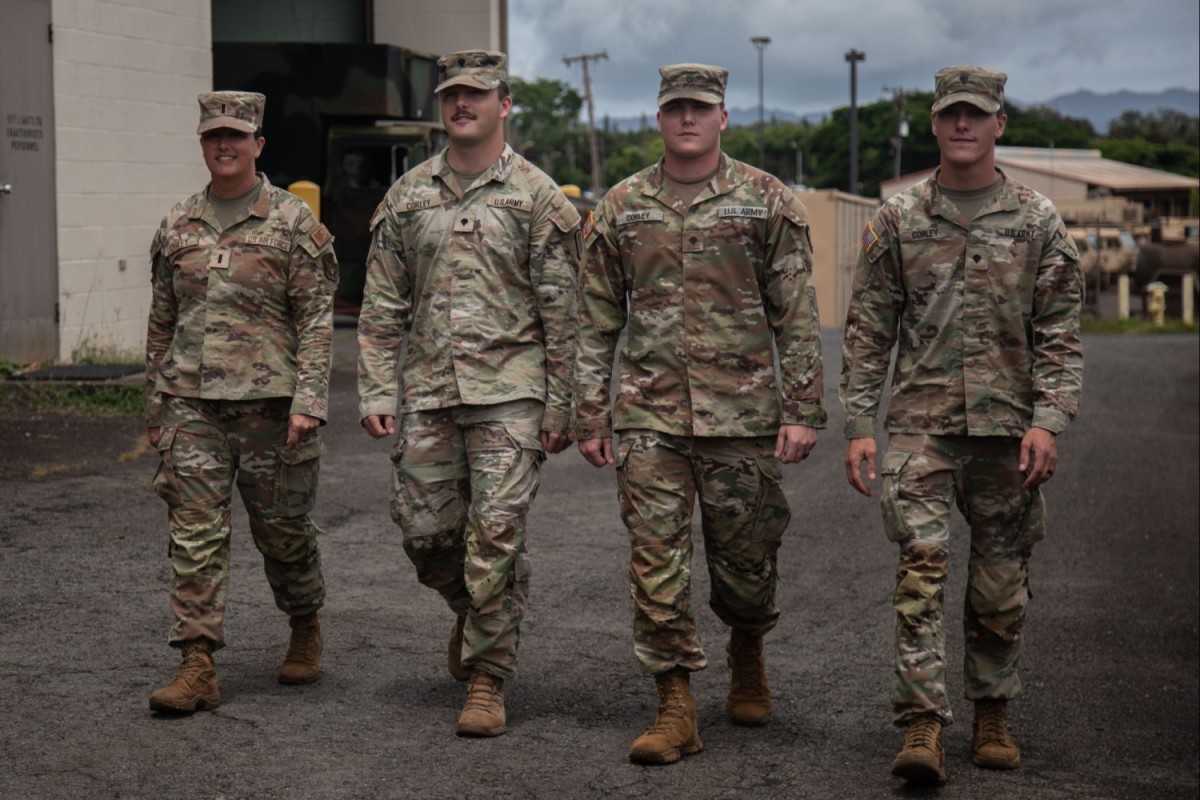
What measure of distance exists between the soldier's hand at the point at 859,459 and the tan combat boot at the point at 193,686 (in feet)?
7.53

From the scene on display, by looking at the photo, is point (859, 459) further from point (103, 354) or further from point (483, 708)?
point (103, 354)

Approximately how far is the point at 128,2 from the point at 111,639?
437 inches

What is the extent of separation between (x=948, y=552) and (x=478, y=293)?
1.82m

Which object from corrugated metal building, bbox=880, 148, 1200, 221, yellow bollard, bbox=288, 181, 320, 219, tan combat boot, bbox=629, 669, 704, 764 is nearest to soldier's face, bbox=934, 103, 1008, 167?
tan combat boot, bbox=629, 669, 704, 764

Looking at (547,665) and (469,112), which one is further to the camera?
(547,665)

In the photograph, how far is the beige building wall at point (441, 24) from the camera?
2431cm

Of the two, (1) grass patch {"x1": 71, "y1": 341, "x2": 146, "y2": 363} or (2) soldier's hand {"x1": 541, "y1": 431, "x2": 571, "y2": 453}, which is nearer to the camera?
(2) soldier's hand {"x1": 541, "y1": 431, "x2": 571, "y2": 453}

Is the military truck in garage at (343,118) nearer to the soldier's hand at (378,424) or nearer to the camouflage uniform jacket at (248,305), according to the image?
the camouflage uniform jacket at (248,305)

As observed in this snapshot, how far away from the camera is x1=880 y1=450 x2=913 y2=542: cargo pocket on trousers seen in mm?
5656

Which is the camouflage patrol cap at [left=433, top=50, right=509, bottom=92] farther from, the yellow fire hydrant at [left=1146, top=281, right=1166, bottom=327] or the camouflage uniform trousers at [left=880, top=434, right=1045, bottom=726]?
the yellow fire hydrant at [left=1146, top=281, right=1166, bottom=327]

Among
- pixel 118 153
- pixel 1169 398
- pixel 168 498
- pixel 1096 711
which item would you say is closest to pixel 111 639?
pixel 168 498

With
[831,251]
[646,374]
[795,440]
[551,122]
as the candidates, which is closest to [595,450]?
[646,374]

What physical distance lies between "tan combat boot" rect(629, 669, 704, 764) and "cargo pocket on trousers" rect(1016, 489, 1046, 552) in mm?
1188

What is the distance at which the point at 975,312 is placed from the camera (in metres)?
5.68
